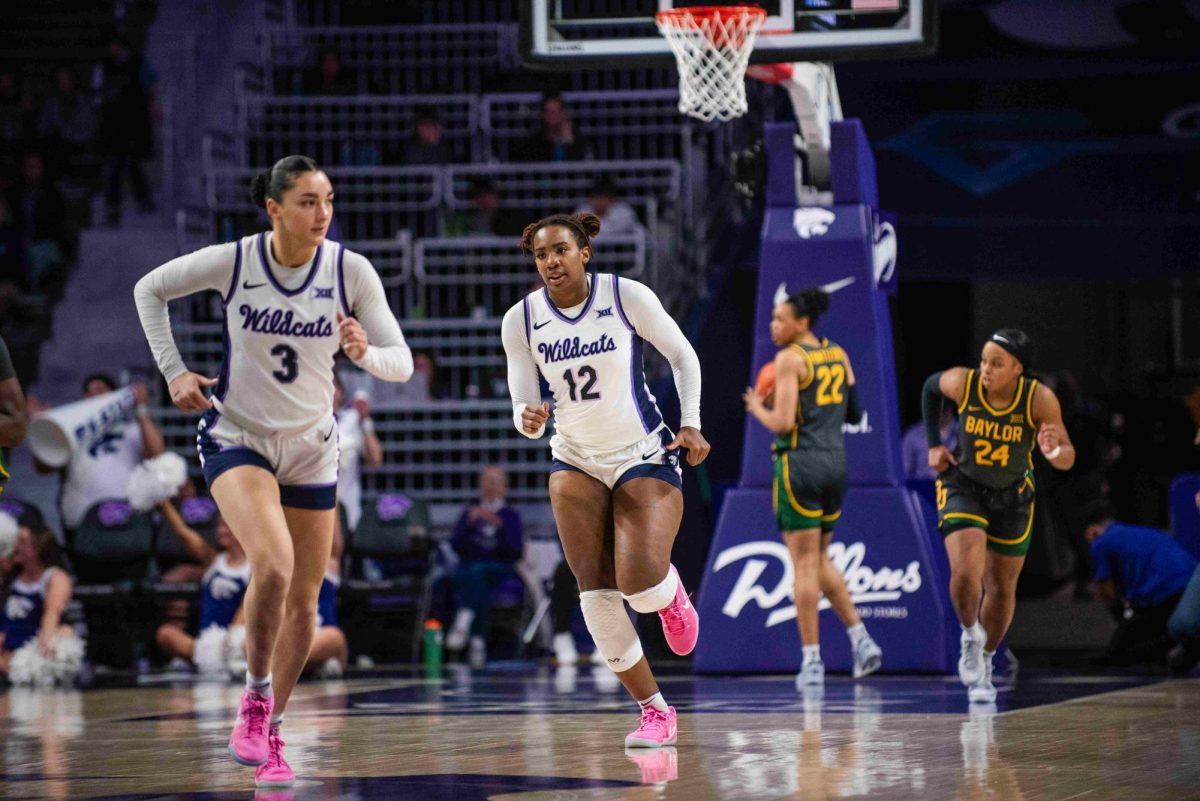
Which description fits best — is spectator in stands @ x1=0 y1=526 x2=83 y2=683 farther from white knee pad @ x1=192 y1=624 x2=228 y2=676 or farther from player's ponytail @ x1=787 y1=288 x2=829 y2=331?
player's ponytail @ x1=787 y1=288 x2=829 y2=331

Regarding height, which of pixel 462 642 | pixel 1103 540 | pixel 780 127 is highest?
pixel 780 127

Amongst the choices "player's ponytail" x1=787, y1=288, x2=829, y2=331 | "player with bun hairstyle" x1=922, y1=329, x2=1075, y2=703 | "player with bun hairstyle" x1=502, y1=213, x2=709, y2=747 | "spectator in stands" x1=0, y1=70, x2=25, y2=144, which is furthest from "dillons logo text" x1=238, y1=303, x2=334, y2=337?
"spectator in stands" x1=0, y1=70, x2=25, y2=144

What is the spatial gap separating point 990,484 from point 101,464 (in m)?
8.47

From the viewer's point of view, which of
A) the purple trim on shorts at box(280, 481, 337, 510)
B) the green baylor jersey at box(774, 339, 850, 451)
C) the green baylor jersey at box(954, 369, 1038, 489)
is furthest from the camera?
the green baylor jersey at box(774, 339, 850, 451)

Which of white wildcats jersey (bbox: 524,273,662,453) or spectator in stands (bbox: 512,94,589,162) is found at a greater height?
spectator in stands (bbox: 512,94,589,162)

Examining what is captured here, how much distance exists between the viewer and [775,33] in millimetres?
11664

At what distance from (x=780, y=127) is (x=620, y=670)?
6.15 m

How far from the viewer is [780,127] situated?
1261 cm

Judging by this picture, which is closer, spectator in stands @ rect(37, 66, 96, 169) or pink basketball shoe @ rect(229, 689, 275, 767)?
pink basketball shoe @ rect(229, 689, 275, 767)

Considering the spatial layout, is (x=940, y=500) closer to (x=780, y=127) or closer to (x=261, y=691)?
(x=780, y=127)

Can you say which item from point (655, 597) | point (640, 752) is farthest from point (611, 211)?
point (640, 752)

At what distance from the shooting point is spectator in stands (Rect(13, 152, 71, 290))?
1952 cm

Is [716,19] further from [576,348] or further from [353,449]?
[353,449]

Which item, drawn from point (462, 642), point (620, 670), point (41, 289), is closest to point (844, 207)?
point (462, 642)
